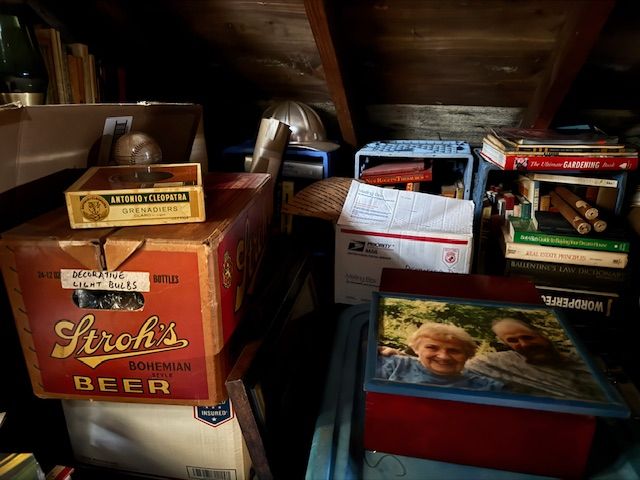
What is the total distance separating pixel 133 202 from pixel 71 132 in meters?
0.34

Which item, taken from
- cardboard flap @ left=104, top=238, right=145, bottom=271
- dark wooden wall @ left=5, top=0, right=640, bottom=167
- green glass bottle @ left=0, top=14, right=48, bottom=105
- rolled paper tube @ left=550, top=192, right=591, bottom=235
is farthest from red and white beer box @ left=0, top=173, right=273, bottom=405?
rolled paper tube @ left=550, top=192, right=591, bottom=235

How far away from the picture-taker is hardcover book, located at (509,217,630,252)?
4.87ft

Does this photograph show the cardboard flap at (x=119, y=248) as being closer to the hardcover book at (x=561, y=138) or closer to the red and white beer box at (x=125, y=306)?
the red and white beer box at (x=125, y=306)

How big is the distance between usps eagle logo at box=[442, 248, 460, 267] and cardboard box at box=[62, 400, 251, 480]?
2.68ft

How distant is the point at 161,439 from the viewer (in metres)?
0.95

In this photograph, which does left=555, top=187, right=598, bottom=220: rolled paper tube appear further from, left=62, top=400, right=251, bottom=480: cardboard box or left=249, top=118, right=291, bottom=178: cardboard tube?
left=62, top=400, right=251, bottom=480: cardboard box

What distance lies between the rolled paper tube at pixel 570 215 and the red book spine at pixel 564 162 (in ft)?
0.43

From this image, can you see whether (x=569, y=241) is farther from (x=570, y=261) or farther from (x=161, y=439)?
(x=161, y=439)

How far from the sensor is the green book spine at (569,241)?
1.48 meters

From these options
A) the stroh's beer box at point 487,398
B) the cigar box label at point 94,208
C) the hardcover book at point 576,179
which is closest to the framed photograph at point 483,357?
the stroh's beer box at point 487,398

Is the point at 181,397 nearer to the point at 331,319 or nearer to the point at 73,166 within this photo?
the point at 73,166

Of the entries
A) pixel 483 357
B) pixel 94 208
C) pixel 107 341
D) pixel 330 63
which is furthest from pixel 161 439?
pixel 330 63

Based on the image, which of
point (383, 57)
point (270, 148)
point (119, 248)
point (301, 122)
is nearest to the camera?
point (119, 248)

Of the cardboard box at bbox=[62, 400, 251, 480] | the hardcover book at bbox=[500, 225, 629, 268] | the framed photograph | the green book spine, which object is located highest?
the framed photograph
